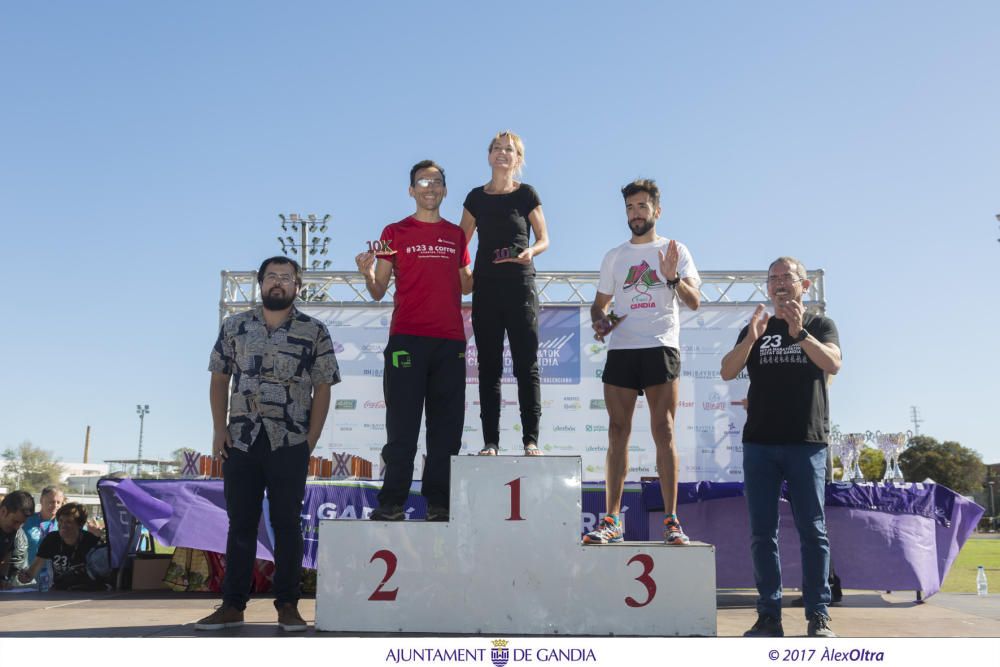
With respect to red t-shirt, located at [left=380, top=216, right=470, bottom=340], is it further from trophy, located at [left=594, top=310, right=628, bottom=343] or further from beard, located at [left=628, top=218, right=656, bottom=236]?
beard, located at [left=628, top=218, right=656, bottom=236]

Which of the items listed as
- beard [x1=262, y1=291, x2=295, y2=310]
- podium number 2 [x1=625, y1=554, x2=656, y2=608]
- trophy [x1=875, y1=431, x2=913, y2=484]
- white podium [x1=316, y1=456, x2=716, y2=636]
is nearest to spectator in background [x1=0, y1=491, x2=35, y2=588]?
beard [x1=262, y1=291, x2=295, y2=310]

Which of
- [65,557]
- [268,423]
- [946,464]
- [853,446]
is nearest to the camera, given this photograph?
[268,423]

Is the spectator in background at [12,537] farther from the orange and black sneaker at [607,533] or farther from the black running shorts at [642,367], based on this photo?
the black running shorts at [642,367]

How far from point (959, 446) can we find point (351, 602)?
150ft

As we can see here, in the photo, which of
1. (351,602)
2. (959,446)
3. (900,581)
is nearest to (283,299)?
(351,602)

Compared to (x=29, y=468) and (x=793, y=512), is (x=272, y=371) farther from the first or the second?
(x=29, y=468)

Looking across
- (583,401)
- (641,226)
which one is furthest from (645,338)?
(583,401)

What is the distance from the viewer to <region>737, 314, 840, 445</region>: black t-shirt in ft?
11.3

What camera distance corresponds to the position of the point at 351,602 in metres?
3.27

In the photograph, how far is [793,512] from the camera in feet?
11.3

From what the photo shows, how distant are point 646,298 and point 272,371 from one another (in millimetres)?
1789

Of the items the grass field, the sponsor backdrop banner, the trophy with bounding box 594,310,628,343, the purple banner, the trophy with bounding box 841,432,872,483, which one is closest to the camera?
the trophy with bounding box 594,310,628,343

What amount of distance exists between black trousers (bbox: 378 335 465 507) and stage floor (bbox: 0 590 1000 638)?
2.25 feet

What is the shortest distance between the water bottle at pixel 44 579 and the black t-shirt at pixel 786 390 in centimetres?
506
